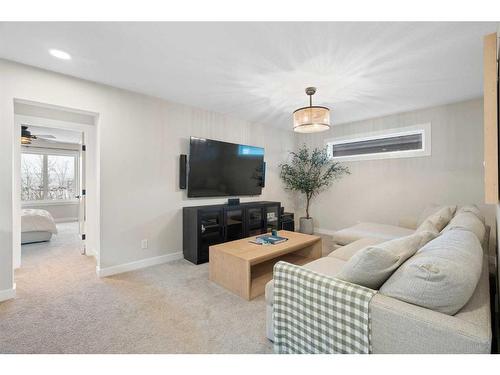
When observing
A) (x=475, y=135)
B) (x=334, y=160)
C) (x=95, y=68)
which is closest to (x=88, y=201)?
(x=95, y=68)

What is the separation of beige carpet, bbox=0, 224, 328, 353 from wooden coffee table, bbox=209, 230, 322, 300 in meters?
0.10

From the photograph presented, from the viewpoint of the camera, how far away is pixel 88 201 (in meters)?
3.58

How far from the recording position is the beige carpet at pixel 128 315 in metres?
1.60

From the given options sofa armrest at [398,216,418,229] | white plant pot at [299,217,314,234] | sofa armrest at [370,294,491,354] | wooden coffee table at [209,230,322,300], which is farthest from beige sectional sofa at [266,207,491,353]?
white plant pot at [299,217,314,234]

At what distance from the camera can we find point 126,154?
3.00 m

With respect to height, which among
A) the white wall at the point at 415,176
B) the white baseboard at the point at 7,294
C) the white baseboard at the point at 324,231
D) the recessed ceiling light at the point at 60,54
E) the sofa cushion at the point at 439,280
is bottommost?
the white baseboard at the point at 7,294

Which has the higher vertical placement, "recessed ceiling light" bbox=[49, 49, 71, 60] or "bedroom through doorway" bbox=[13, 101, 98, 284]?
"recessed ceiling light" bbox=[49, 49, 71, 60]

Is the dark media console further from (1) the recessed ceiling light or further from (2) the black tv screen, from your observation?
(1) the recessed ceiling light

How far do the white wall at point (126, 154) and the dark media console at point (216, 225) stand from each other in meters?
0.25

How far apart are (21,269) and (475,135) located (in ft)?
21.0

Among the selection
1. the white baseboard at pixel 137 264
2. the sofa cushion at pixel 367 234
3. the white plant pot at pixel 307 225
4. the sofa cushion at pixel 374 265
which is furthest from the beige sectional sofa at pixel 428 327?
the white plant pot at pixel 307 225

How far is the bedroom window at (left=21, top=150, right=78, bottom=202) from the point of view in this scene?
605 cm

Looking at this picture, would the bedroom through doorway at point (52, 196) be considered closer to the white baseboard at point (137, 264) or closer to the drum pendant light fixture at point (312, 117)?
the white baseboard at point (137, 264)
